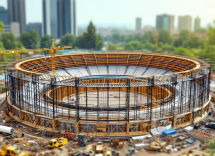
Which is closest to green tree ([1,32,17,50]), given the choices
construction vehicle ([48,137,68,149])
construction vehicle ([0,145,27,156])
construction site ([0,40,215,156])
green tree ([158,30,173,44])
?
construction site ([0,40,215,156])

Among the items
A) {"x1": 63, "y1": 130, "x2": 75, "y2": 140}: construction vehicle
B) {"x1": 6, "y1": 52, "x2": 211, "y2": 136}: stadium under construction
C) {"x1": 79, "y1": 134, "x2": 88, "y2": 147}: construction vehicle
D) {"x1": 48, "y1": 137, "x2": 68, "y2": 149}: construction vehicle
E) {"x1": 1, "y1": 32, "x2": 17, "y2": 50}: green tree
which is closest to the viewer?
{"x1": 48, "y1": 137, "x2": 68, "y2": 149}: construction vehicle

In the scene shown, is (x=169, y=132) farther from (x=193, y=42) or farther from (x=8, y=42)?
(x=8, y=42)

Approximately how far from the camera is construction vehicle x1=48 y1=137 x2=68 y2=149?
3834cm

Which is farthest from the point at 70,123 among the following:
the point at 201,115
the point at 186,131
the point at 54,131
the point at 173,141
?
the point at 201,115

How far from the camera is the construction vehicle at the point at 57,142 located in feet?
126

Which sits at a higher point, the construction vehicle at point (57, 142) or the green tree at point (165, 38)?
the green tree at point (165, 38)

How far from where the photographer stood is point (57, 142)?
3950cm

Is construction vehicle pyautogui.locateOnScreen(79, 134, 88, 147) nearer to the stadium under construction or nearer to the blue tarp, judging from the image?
the stadium under construction

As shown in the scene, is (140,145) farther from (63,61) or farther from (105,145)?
(63,61)

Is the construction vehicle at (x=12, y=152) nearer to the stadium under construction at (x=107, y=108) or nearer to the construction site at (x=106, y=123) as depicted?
the construction site at (x=106, y=123)

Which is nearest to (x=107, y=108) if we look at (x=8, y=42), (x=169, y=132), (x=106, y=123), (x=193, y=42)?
(x=106, y=123)

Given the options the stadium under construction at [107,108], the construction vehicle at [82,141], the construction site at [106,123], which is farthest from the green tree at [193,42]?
the construction vehicle at [82,141]

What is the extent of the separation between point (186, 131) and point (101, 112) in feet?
51.0

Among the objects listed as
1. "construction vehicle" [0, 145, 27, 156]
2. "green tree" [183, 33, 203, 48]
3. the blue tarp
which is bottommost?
the blue tarp
